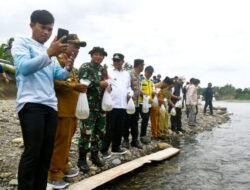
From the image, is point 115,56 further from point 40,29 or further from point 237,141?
point 237,141

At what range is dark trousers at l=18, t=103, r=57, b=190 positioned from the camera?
3.43 metres

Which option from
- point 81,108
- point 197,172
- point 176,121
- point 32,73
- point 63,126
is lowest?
point 197,172

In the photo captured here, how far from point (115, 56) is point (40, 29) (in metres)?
3.19

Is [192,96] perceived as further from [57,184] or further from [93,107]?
[57,184]

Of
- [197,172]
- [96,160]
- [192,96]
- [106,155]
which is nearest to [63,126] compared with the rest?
[96,160]

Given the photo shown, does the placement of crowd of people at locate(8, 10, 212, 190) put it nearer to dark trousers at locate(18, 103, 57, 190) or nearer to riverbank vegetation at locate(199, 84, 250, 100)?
dark trousers at locate(18, 103, 57, 190)

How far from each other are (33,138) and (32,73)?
0.59 meters

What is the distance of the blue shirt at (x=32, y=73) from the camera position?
3.25 metres

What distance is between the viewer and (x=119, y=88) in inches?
266

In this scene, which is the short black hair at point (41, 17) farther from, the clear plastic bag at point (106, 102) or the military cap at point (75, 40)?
the clear plastic bag at point (106, 102)

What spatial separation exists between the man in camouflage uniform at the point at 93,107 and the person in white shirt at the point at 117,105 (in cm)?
82

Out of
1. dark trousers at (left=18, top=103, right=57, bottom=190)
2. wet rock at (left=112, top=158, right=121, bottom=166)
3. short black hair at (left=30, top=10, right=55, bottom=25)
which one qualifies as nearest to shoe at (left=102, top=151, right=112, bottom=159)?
wet rock at (left=112, top=158, right=121, bottom=166)

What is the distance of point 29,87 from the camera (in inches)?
136

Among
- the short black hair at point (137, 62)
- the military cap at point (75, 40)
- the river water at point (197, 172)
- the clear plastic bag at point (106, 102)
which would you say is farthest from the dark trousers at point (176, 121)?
A: the military cap at point (75, 40)
